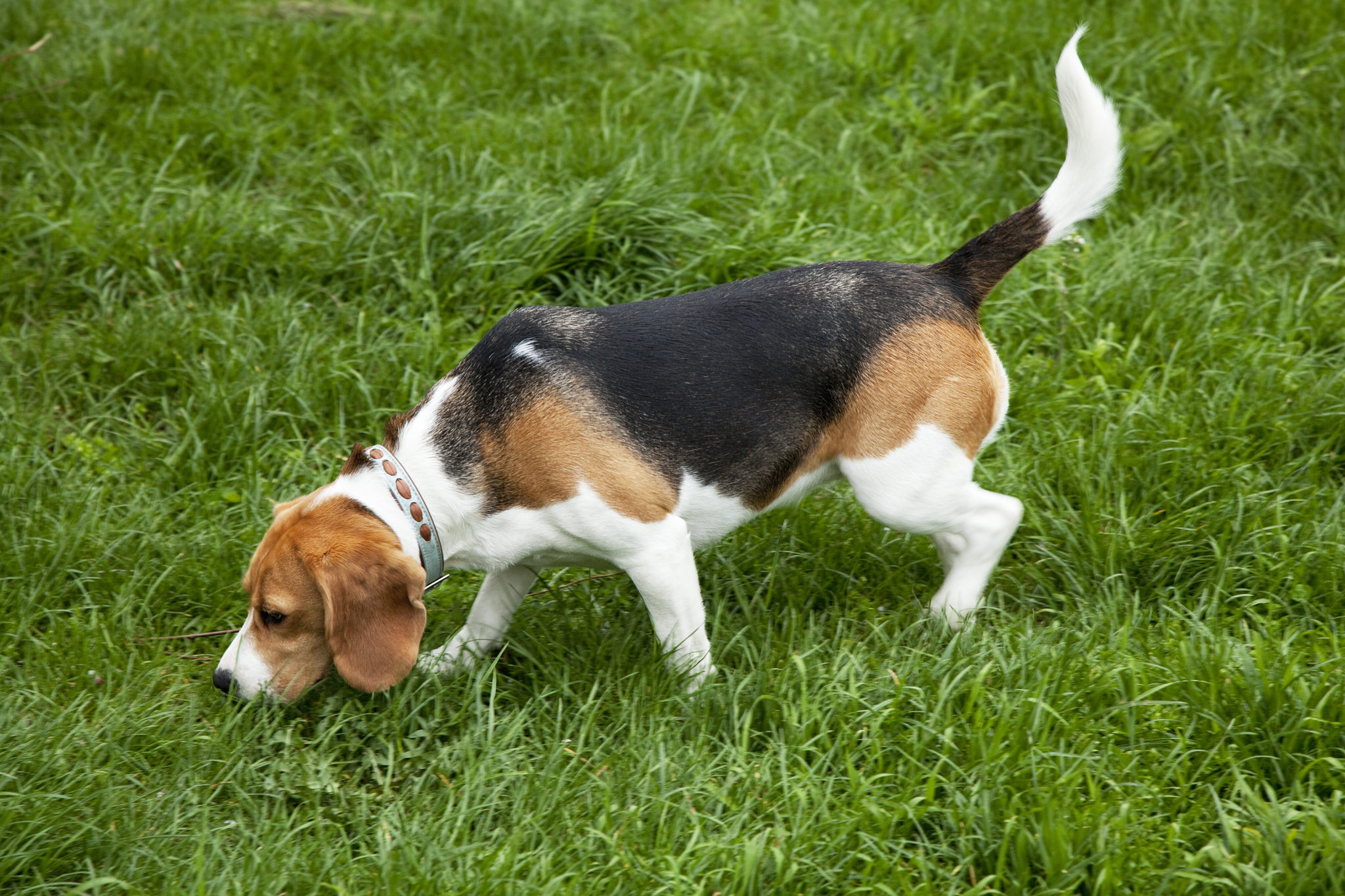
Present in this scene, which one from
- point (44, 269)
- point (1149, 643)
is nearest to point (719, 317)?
point (1149, 643)

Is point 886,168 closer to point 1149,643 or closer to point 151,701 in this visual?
point 1149,643

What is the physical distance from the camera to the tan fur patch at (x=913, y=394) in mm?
3506

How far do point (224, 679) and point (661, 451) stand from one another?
55.5 inches

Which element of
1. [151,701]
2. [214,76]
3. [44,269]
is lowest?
[151,701]

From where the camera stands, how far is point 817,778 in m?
3.16

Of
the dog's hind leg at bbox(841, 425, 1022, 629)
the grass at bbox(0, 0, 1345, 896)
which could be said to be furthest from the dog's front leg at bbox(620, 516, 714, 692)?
the dog's hind leg at bbox(841, 425, 1022, 629)

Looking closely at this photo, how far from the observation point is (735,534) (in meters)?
4.29

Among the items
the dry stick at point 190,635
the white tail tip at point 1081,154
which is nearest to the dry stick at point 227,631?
the dry stick at point 190,635

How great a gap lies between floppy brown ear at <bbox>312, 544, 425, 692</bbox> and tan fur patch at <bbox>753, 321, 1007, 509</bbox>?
4.10 ft

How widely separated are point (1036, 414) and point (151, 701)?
11.0 feet

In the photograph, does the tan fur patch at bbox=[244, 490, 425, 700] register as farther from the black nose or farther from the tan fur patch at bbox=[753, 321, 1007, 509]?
the tan fur patch at bbox=[753, 321, 1007, 509]

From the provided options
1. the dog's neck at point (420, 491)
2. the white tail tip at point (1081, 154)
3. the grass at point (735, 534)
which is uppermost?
the white tail tip at point (1081, 154)

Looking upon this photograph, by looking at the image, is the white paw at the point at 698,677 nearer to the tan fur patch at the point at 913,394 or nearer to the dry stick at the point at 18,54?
the tan fur patch at the point at 913,394

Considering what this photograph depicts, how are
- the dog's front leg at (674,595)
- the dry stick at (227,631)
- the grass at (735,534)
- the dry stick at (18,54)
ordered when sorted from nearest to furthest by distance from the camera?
the grass at (735,534)
the dog's front leg at (674,595)
the dry stick at (227,631)
the dry stick at (18,54)
